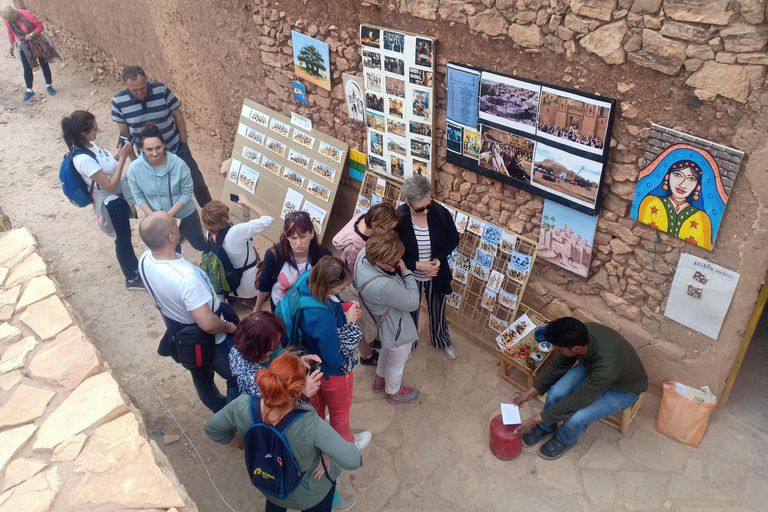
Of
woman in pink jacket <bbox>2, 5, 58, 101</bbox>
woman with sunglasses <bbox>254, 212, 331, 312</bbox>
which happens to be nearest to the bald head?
woman with sunglasses <bbox>254, 212, 331, 312</bbox>

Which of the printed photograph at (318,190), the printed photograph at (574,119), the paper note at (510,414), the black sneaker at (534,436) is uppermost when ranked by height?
the printed photograph at (574,119)

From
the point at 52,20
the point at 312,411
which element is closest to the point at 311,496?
the point at 312,411

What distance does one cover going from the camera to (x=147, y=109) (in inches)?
241

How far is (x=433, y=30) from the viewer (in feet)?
15.1

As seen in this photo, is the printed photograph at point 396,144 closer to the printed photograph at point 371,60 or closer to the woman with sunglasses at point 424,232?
the printed photograph at point 371,60

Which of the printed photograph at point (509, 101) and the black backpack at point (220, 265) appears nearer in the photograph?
the printed photograph at point (509, 101)

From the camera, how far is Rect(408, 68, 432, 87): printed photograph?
15.7 ft

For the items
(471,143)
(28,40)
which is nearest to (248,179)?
(471,143)

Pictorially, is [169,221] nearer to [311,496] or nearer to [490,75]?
[311,496]

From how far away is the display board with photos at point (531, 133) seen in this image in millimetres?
3945

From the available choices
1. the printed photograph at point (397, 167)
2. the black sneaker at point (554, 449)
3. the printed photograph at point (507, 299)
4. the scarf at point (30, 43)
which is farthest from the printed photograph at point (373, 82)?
the scarf at point (30, 43)

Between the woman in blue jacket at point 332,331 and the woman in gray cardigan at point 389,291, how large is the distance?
0.21m

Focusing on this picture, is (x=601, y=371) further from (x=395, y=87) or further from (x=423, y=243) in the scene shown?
(x=395, y=87)

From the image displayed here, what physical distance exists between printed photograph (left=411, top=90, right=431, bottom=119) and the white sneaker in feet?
9.34
